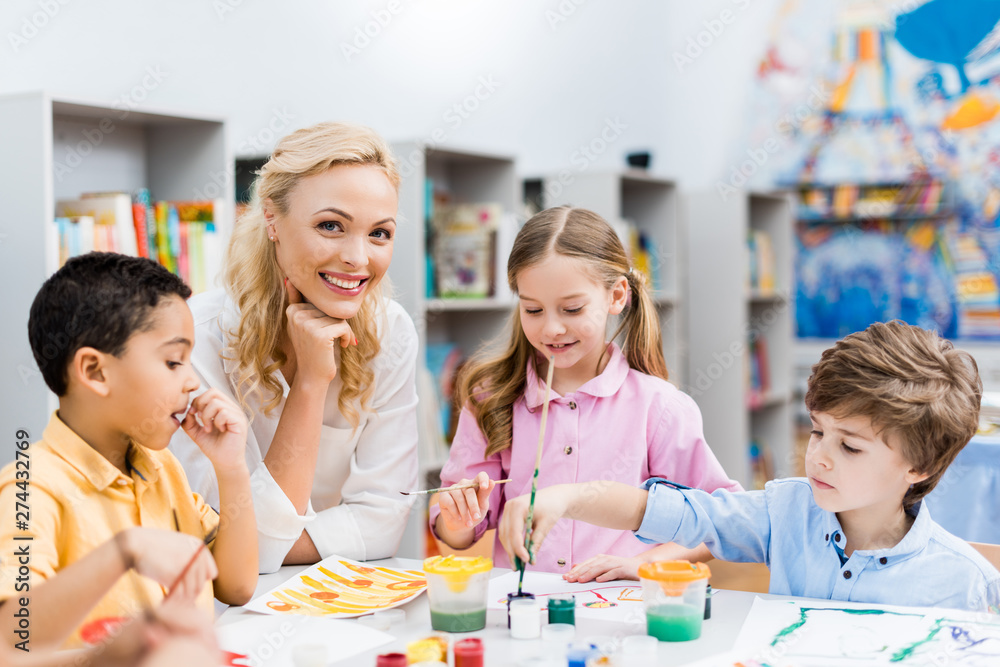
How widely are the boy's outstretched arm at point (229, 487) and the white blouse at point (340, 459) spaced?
6.9 inches

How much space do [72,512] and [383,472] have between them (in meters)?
0.70

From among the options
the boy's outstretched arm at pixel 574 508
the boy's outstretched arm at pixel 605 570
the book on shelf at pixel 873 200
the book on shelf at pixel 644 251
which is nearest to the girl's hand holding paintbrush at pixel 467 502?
the boy's outstretched arm at pixel 574 508

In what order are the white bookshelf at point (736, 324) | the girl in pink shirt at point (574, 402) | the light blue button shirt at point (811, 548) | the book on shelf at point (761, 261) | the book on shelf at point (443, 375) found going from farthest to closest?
the book on shelf at point (761, 261), the white bookshelf at point (736, 324), the book on shelf at point (443, 375), the girl in pink shirt at point (574, 402), the light blue button shirt at point (811, 548)

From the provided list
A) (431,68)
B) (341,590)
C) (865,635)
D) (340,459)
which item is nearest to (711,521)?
(865,635)

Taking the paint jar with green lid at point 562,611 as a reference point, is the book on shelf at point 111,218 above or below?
above

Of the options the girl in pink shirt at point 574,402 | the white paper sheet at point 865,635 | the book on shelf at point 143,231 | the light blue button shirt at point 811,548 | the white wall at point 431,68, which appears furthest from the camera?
the white wall at point 431,68

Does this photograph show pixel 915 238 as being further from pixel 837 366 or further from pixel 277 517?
pixel 277 517

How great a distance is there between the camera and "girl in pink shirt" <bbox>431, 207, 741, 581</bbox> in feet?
5.54

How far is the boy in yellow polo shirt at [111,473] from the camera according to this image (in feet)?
3.09

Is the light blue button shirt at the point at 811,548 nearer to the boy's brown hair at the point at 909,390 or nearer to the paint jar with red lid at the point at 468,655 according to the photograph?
the boy's brown hair at the point at 909,390

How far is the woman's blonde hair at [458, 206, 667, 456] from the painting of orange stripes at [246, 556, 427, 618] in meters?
0.39

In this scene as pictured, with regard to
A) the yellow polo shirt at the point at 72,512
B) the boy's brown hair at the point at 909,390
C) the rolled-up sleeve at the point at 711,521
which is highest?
the boy's brown hair at the point at 909,390

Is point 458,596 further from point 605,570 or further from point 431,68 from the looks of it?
point 431,68

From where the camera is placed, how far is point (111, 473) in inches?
43.3
